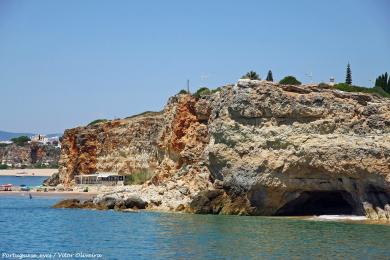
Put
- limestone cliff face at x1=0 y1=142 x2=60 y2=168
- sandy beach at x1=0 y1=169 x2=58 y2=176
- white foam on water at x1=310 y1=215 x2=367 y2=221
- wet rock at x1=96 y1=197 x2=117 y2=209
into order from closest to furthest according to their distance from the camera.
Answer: white foam on water at x1=310 y1=215 x2=367 y2=221 < wet rock at x1=96 y1=197 x2=117 y2=209 < sandy beach at x1=0 y1=169 x2=58 y2=176 < limestone cliff face at x1=0 y1=142 x2=60 y2=168

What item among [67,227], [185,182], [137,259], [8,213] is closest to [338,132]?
→ [185,182]

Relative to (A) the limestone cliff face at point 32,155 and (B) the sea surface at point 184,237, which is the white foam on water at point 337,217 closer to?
(B) the sea surface at point 184,237

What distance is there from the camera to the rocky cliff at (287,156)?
A: 4116cm

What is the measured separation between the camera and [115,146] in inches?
3250

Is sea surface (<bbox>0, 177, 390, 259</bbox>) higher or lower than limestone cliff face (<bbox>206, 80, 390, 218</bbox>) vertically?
lower

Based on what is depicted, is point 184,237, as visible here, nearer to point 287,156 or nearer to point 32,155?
point 287,156

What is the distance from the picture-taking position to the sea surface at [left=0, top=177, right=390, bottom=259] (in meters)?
28.1

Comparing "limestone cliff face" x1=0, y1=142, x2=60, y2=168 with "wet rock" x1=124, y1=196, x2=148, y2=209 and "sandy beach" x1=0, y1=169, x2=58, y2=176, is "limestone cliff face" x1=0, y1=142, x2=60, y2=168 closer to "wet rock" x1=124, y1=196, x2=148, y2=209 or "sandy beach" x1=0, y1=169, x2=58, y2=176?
"sandy beach" x1=0, y1=169, x2=58, y2=176

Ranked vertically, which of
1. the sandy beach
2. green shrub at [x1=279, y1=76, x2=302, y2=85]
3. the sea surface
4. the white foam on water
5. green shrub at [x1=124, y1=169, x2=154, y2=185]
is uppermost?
green shrub at [x1=279, y1=76, x2=302, y2=85]

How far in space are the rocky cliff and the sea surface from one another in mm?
2258

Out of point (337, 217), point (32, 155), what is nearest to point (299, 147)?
point (337, 217)

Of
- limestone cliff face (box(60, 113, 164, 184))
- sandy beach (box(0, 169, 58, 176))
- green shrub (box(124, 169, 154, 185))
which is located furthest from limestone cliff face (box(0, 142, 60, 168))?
green shrub (box(124, 169, 154, 185))

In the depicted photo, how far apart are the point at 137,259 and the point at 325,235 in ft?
36.9

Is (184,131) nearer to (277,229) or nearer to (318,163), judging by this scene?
(318,163)
